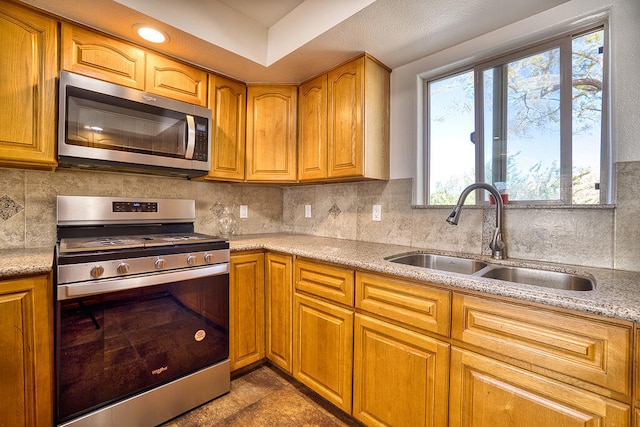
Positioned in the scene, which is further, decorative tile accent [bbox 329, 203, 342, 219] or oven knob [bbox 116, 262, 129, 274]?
decorative tile accent [bbox 329, 203, 342, 219]

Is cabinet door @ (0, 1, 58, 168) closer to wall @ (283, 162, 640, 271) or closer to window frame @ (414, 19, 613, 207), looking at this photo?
wall @ (283, 162, 640, 271)

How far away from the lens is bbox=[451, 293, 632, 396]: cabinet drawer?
816 mm

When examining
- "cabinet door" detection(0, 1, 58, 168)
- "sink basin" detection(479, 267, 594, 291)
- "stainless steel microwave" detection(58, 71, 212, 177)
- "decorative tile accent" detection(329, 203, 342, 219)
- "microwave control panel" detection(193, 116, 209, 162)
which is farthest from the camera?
"decorative tile accent" detection(329, 203, 342, 219)

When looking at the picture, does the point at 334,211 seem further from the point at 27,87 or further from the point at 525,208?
the point at 27,87

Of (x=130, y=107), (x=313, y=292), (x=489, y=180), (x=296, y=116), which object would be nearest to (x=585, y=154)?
(x=489, y=180)

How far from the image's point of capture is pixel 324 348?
5.40ft

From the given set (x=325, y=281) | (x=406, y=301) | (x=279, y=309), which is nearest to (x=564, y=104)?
(x=406, y=301)

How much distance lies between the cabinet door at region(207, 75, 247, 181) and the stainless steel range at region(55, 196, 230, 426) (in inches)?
23.3

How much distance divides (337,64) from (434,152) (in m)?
0.90

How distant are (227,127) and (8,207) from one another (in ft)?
4.33

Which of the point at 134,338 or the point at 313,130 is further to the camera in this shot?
the point at 313,130

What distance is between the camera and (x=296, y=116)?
234 centimetres

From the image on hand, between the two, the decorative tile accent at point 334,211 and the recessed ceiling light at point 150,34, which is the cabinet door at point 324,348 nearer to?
the decorative tile accent at point 334,211

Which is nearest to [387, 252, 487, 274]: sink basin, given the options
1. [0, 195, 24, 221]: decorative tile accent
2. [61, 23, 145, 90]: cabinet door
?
[61, 23, 145, 90]: cabinet door
